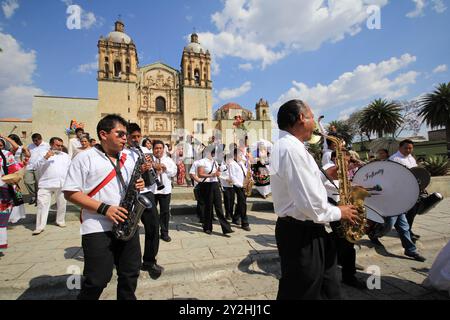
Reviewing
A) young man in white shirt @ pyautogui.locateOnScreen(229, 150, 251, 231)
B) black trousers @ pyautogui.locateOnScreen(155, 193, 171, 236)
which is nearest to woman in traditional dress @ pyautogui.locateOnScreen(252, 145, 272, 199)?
young man in white shirt @ pyautogui.locateOnScreen(229, 150, 251, 231)

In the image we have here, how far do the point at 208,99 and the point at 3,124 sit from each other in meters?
35.4

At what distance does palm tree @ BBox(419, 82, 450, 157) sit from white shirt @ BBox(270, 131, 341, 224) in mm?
35078

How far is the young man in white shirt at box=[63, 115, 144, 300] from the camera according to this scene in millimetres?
2000

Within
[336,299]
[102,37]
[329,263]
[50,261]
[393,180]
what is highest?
[102,37]

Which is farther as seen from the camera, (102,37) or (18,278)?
(102,37)

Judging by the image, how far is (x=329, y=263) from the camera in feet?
6.62

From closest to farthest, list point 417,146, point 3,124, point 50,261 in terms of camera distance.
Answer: point 50,261 → point 417,146 → point 3,124

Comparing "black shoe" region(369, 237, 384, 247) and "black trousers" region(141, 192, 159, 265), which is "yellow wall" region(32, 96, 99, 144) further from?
"black shoe" region(369, 237, 384, 247)

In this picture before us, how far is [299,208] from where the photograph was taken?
162 cm

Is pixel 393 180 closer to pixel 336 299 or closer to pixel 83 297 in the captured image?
pixel 336 299

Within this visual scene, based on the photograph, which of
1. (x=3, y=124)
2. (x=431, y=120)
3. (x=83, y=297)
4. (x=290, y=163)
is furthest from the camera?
(x=3, y=124)

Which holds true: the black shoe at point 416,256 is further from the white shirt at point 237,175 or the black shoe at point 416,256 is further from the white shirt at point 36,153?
the white shirt at point 36,153

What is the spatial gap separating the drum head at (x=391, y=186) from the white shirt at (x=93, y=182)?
3.09 m

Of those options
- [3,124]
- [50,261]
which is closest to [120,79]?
[3,124]
